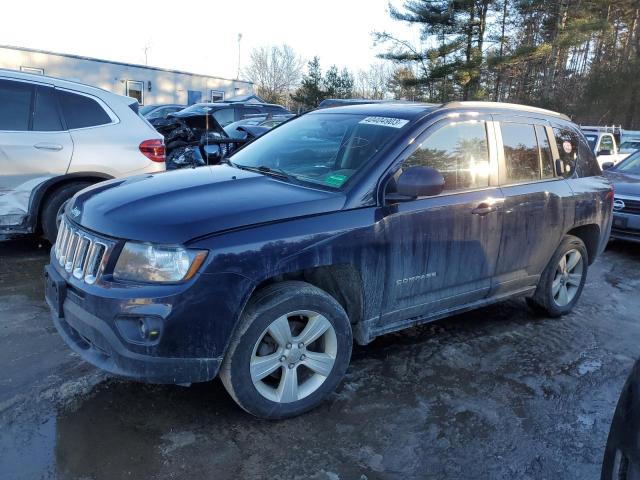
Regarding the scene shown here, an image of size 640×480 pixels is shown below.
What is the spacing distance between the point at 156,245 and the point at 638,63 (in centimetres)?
3575

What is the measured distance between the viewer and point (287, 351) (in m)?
2.95

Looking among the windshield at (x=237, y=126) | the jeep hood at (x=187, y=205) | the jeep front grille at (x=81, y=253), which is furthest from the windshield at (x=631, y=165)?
the jeep front grille at (x=81, y=253)

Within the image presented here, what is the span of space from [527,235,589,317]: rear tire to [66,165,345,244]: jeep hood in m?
2.39

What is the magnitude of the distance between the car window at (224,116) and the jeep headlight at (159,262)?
1017 centimetres

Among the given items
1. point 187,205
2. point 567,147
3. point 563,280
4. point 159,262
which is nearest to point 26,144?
point 187,205

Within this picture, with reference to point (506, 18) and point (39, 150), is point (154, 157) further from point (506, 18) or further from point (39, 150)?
point (506, 18)

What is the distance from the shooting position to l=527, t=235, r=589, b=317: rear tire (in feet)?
15.0

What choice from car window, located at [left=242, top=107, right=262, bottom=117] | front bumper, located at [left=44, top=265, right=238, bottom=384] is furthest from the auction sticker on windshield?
car window, located at [left=242, top=107, right=262, bottom=117]

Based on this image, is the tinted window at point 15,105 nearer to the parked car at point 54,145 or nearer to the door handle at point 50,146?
the parked car at point 54,145

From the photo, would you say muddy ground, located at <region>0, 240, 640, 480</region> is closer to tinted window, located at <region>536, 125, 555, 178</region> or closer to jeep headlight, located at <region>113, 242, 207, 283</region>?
jeep headlight, located at <region>113, 242, 207, 283</region>

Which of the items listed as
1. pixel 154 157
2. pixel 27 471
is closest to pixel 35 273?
pixel 154 157

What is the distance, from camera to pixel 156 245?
2613mm

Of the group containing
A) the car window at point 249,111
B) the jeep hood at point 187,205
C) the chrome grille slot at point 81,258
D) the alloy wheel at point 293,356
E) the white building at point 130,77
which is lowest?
the alloy wheel at point 293,356

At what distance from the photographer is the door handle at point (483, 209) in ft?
12.1
